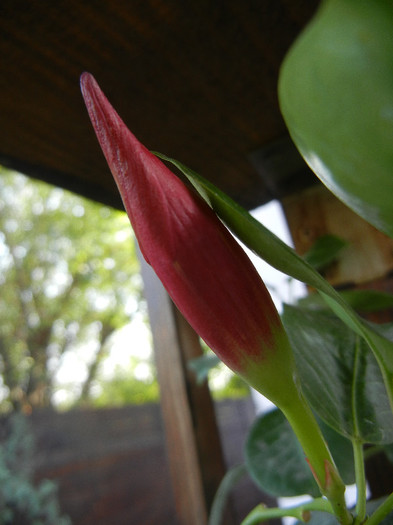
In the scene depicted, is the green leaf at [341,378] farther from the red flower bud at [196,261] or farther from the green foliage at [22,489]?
the green foliage at [22,489]

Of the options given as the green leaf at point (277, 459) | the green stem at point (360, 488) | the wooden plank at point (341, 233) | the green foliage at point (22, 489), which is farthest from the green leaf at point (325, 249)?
the green foliage at point (22, 489)

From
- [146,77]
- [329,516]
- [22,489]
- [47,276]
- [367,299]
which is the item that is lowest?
[22,489]

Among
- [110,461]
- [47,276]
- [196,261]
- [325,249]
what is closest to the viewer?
[196,261]

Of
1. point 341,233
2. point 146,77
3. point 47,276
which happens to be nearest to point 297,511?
point 146,77

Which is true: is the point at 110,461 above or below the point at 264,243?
below

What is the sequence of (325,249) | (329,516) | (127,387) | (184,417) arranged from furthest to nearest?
(127,387) < (184,417) < (325,249) < (329,516)

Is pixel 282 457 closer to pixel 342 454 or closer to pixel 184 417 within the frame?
pixel 342 454

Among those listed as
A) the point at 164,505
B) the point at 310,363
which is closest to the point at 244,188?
the point at 310,363
